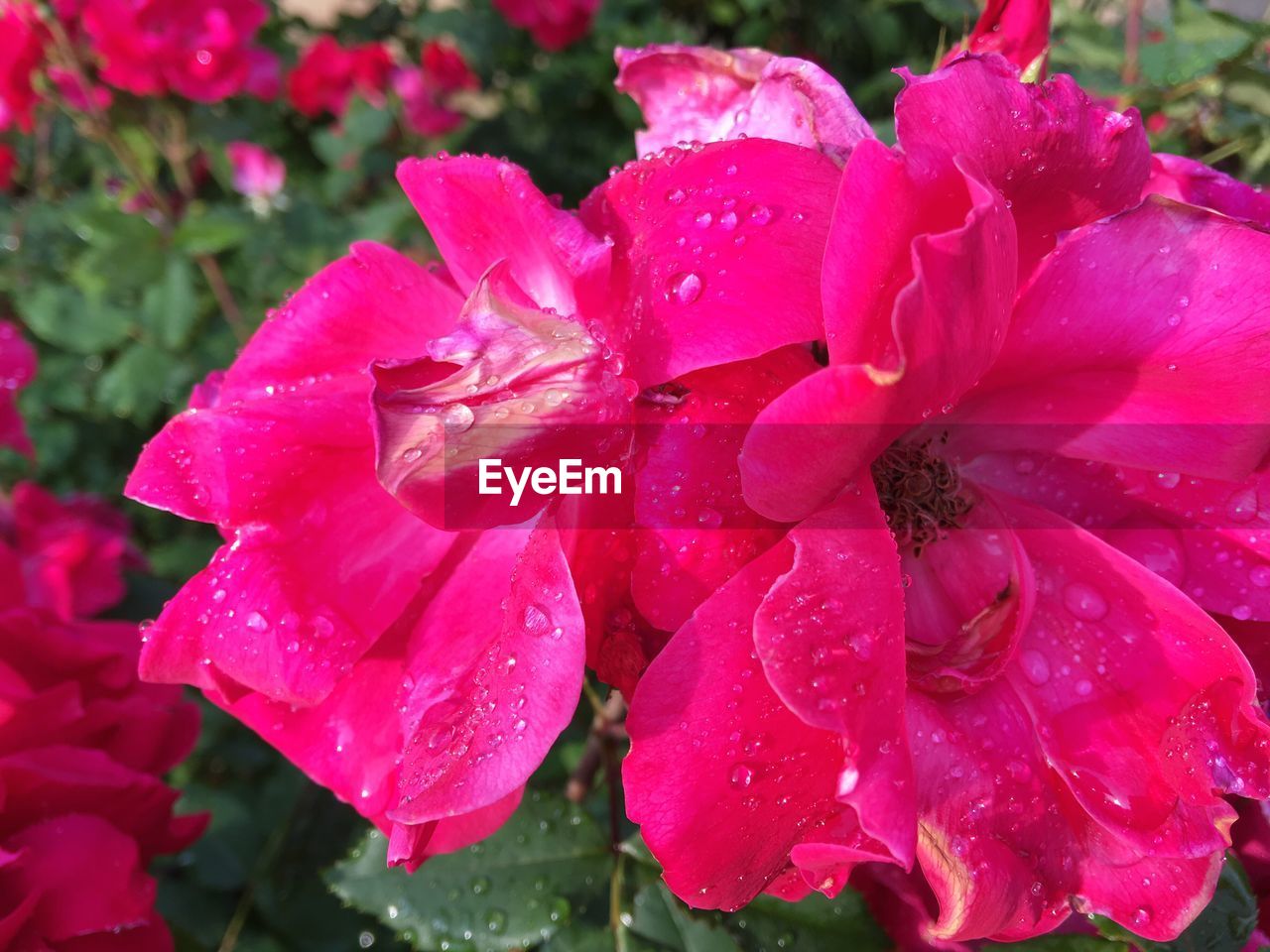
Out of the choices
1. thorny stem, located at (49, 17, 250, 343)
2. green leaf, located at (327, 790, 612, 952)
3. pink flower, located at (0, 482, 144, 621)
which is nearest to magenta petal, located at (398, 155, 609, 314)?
green leaf, located at (327, 790, 612, 952)

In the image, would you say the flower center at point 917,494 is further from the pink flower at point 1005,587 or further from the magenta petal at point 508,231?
the magenta petal at point 508,231

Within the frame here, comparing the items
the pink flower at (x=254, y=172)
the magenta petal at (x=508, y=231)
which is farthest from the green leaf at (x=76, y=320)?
the magenta petal at (x=508, y=231)

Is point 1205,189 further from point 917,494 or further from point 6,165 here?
point 6,165

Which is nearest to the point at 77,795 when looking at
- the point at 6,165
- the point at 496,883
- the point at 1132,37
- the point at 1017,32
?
the point at 496,883

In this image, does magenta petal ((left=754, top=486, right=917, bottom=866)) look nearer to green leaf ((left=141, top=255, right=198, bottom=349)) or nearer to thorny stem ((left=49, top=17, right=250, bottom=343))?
thorny stem ((left=49, top=17, right=250, bottom=343))

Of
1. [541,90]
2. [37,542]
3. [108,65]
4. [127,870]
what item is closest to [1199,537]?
[127,870]

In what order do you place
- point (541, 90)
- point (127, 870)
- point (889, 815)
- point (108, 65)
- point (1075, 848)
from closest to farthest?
point (889, 815), point (1075, 848), point (127, 870), point (108, 65), point (541, 90)

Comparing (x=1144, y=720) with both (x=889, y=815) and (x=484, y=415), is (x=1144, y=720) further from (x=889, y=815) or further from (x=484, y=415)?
(x=484, y=415)
